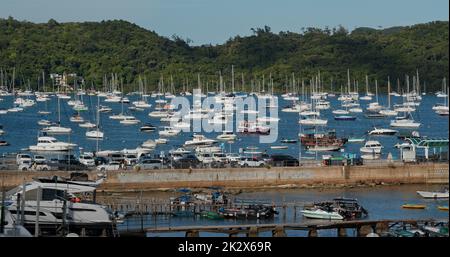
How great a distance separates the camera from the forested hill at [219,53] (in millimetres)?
107125

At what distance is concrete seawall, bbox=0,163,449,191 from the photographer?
30.0 meters

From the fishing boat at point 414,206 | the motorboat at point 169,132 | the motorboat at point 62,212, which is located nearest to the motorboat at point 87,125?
the motorboat at point 169,132

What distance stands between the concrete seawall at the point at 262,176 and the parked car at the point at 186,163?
1193mm

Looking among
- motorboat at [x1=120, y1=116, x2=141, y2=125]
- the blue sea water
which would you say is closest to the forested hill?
the blue sea water

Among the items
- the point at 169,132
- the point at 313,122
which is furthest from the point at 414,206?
the point at 313,122

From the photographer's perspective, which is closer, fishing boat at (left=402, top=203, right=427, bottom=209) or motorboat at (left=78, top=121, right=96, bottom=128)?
fishing boat at (left=402, top=203, right=427, bottom=209)

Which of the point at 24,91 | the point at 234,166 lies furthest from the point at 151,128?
the point at 24,91

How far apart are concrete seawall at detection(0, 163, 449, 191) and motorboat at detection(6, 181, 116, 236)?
1067 centimetres

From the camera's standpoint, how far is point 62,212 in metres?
17.4

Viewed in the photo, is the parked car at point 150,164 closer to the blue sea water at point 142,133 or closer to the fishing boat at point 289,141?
the blue sea water at point 142,133

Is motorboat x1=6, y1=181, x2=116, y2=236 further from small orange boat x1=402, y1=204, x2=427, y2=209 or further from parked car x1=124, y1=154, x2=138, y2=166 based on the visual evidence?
parked car x1=124, y1=154, x2=138, y2=166

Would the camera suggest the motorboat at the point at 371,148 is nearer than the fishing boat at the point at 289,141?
Yes

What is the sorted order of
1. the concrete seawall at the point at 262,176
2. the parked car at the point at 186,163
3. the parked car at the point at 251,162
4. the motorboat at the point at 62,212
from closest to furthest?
the motorboat at the point at 62,212, the concrete seawall at the point at 262,176, the parked car at the point at 186,163, the parked car at the point at 251,162
